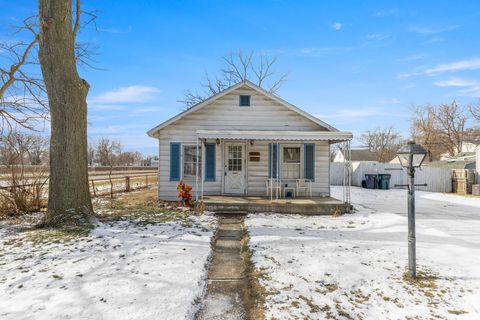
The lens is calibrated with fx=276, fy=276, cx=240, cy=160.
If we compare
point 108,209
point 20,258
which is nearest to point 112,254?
point 20,258

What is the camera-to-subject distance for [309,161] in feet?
36.3

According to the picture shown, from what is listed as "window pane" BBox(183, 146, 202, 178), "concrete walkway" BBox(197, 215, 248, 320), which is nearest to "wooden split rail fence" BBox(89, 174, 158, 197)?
"window pane" BBox(183, 146, 202, 178)

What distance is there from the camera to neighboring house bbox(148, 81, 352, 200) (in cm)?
1085

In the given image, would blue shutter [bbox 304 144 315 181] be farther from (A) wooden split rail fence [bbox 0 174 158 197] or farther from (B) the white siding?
(A) wooden split rail fence [bbox 0 174 158 197]

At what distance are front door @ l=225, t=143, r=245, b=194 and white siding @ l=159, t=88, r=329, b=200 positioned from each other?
0.72 feet

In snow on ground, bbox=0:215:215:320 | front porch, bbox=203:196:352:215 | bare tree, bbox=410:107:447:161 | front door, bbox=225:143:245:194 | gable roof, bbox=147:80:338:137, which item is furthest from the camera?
bare tree, bbox=410:107:447:161

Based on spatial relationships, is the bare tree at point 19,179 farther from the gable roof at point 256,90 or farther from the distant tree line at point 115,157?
the distant tree line at point 115,157

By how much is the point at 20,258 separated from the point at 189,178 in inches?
264

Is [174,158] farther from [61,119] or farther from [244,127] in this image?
[61,119]

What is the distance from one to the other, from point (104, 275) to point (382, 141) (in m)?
52.8

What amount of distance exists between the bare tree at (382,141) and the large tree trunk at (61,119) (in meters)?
45.9

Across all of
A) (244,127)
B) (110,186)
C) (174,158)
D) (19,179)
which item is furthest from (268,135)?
(110,186)

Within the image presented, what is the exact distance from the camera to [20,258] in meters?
4.58

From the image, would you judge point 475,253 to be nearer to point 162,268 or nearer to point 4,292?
point 162,268
